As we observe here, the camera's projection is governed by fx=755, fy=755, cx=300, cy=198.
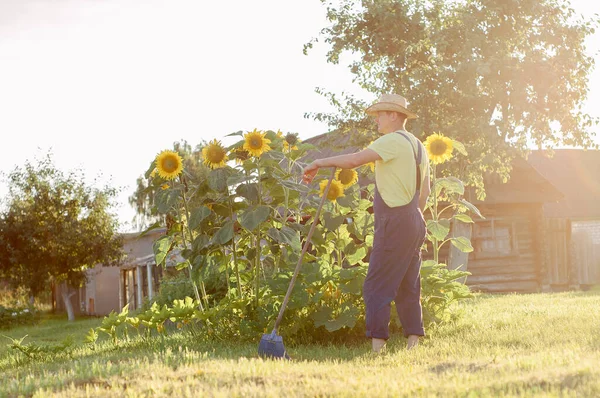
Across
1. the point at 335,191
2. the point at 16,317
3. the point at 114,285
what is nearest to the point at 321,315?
the point at 335,191

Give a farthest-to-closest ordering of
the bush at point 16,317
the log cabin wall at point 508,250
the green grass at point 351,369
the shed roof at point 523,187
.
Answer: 1. the bush at point 16,317
2. the log cabin wall at point 508,250
3. the shed roof at point 523,187
4. the green grass at point 351,369

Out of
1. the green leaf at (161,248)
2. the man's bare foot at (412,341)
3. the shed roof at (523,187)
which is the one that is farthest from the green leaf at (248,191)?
the shed roof at (523,187)

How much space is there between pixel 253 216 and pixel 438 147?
200cm

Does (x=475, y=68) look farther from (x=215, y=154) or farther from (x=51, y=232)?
(x=51, y=232)

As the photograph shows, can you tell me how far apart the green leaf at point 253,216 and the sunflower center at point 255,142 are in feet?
1.65

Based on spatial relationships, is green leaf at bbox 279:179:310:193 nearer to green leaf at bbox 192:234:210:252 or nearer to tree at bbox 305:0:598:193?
green leaf at bbox 192:234:210:252

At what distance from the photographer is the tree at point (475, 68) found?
15.9 m

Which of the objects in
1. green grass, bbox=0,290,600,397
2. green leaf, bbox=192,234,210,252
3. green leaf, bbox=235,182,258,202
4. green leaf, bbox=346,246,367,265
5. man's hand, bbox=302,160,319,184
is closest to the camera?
green grass, bbox=0,290,600,397

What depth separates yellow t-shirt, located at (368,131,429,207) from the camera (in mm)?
5152

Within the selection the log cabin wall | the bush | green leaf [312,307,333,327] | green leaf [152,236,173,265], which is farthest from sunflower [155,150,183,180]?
the bush

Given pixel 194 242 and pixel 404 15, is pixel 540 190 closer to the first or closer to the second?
pixel 404 15

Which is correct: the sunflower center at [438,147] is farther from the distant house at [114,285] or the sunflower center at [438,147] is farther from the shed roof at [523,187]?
the distant house at [114,285]

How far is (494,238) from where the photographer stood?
2098 centimetres

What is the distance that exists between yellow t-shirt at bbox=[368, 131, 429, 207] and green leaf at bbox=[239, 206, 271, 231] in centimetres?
90
